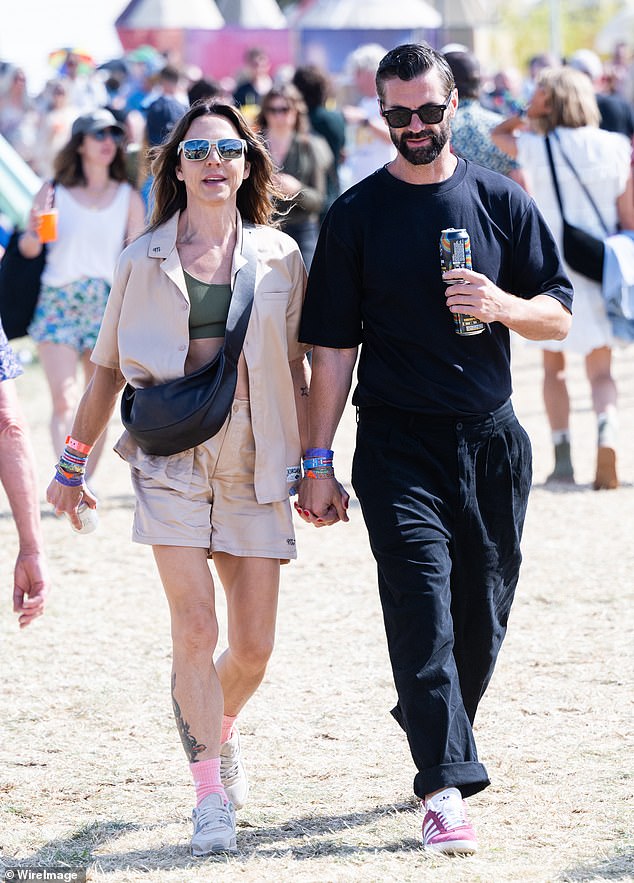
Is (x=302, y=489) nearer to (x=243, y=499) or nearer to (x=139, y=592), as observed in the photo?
(x=243, y=499)

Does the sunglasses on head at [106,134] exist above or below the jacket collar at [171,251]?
above

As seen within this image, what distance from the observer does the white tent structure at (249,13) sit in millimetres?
27438

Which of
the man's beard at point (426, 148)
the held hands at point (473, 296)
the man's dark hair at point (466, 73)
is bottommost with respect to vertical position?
the held hands at point (473, 296)

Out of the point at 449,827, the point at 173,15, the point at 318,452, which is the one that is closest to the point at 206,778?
the point at 449,827

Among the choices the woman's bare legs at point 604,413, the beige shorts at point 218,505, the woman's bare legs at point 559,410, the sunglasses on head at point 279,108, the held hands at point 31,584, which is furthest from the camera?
the sunglasses on head at point 279,108

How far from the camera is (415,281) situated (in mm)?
3945

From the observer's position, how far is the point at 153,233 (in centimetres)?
413

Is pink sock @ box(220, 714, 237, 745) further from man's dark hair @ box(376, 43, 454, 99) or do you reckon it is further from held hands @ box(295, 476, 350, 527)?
man's dark hair @ box(376, 43, 454, 99)

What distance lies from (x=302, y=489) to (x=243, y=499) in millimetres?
203

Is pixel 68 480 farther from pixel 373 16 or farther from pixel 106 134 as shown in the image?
pixel 373 16

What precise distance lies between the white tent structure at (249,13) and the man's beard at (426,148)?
79.1 ft

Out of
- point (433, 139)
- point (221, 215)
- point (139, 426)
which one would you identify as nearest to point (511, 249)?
point (433, 139)

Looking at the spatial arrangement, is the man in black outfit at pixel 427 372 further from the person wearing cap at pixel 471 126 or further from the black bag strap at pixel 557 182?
the black bag strap at pixel 557 182

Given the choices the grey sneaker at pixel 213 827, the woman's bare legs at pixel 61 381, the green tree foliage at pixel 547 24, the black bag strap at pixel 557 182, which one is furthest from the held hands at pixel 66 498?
the green tree foliage at pixel 547 24
